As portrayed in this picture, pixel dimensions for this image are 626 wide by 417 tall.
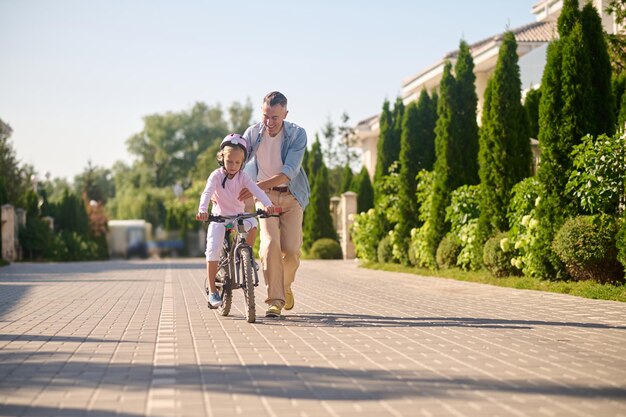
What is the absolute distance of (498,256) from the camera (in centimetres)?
1898

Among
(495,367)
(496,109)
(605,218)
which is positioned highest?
(496,109)

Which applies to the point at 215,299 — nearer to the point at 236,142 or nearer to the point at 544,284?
the point at 236,142

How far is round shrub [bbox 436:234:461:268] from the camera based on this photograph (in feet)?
73.9

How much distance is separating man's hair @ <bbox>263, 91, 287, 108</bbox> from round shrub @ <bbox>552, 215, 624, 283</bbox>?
5948mm

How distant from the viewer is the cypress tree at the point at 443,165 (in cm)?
2347

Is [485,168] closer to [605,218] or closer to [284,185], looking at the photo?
[605,218]

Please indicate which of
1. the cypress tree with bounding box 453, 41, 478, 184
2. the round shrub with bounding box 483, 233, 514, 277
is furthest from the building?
the round shrub with bounding box 483, 233, 514, 277

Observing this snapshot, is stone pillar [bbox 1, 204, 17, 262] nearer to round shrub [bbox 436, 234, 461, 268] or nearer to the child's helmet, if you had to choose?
round shrub [bbox 436, 234, 461, 268]

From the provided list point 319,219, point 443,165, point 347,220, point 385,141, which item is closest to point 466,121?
point 443,165

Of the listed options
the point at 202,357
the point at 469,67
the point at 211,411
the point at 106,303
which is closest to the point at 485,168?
the point at 469,67

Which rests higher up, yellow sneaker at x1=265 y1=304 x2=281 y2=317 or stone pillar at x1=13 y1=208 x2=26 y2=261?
stone pillar at x1=13 y1=208 x2=26 y2=261

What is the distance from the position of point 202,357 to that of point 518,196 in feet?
36.6

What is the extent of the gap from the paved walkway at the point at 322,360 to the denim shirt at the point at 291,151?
1.43 meters

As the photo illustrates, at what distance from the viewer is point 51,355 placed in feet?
27.6
